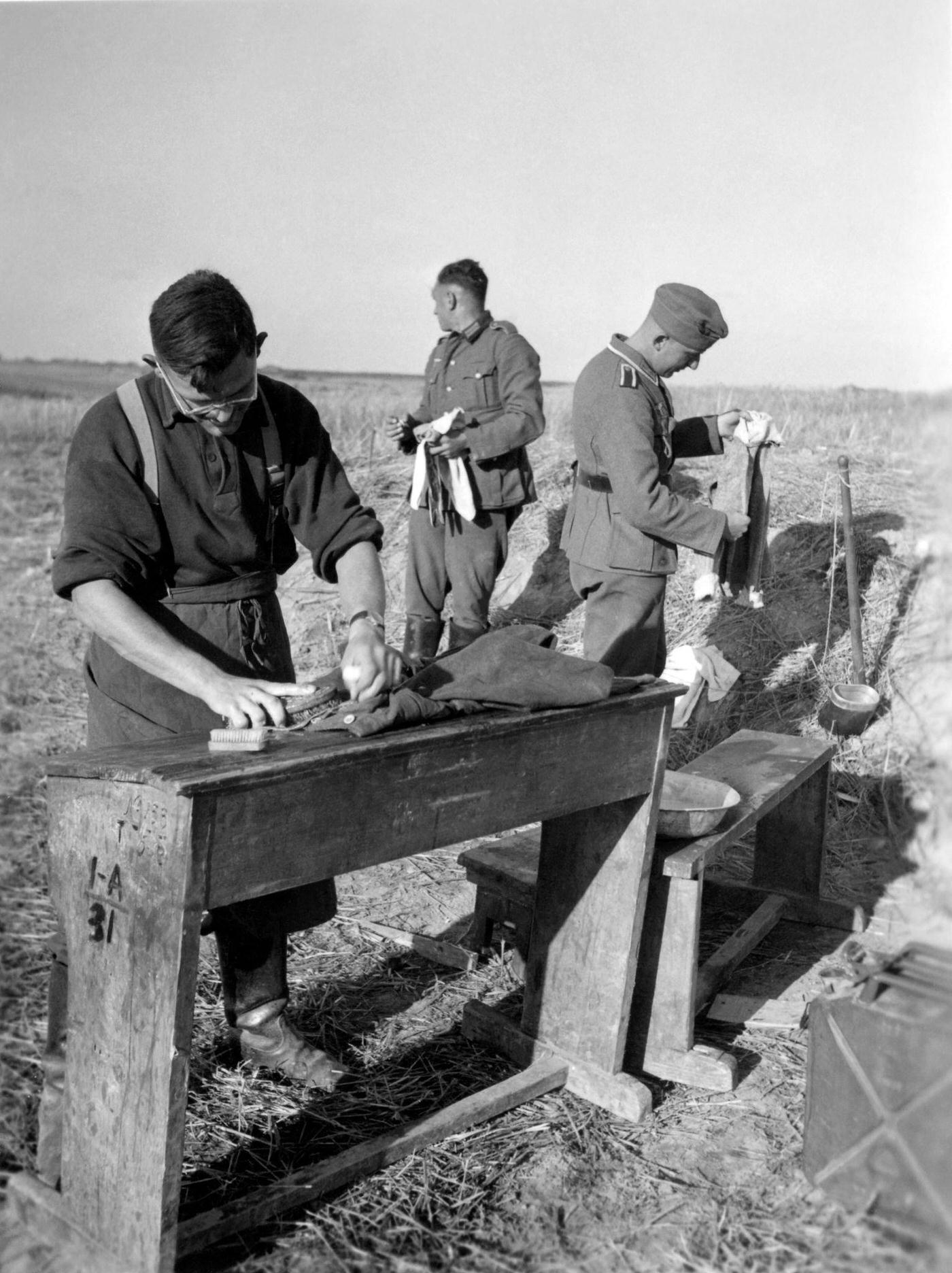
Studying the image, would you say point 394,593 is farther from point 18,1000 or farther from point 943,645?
point 943,645

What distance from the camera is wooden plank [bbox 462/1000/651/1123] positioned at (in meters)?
3.10

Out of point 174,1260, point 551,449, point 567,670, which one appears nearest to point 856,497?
Answer: point 551,449


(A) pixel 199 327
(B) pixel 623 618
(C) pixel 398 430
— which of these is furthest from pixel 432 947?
(C) pixel 398 430

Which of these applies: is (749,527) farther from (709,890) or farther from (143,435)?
(143,435)

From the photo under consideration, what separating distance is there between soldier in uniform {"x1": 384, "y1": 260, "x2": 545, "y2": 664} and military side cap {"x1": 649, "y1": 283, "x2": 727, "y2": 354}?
6.07 ft

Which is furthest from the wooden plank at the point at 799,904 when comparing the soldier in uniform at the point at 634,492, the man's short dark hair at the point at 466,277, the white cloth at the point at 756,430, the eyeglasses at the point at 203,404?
the man's short dark hair at the point at 466,277

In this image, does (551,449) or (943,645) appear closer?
(943,645)

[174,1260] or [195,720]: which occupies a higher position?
[195,720]

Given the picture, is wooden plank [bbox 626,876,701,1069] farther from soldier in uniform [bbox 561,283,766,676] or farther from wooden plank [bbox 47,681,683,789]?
soldier in uniform [bbox 561,283,766,676]

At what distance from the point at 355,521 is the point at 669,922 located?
1.43 metres

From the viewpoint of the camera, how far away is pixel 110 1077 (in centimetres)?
225

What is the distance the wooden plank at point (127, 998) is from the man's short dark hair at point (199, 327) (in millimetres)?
984

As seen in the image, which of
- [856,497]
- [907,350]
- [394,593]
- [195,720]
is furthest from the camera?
[394,593]

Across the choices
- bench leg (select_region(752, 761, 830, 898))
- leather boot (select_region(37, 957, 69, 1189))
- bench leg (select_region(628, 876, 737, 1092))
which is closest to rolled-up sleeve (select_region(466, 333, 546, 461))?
bench leg (select_region(752, 761, 830, 898))
